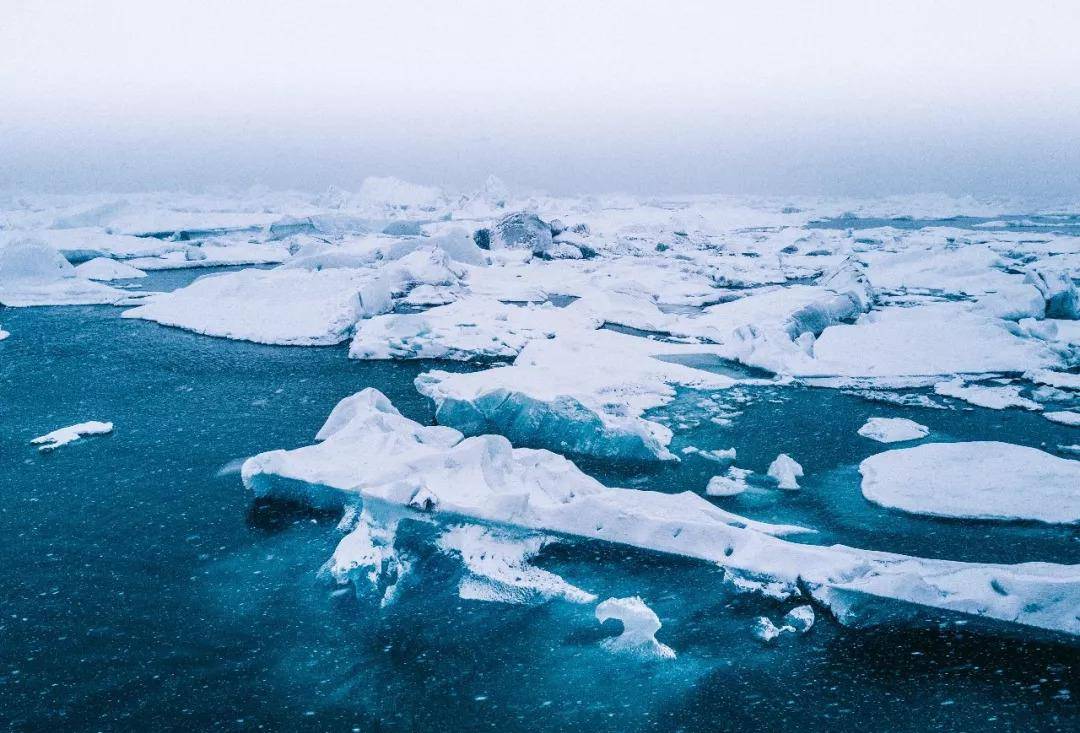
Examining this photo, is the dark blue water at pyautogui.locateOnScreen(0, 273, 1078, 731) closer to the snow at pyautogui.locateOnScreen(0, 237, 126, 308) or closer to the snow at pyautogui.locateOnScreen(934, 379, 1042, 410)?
the snow at pyautogui.locateOnScreen(934, 379, 1042, 410)

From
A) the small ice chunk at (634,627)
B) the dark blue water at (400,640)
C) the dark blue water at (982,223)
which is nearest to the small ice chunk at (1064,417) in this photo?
the dark blue water at (400,640)

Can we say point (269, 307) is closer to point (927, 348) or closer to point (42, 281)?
point (42, 281)

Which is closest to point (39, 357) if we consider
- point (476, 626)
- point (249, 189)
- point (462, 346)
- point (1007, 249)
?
point (462, 346)

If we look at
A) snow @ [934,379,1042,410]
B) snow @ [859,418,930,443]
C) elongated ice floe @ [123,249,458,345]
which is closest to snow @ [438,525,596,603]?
snow @ [859,418,930,443]

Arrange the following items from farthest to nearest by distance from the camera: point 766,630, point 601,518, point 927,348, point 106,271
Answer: point 106,271 < point 927,348 < point 601,518 < point 766,630

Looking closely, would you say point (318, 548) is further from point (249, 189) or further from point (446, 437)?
point (249, 189)

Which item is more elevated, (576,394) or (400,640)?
(576,394)

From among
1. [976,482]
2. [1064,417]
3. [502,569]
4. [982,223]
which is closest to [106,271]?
[502,569]
